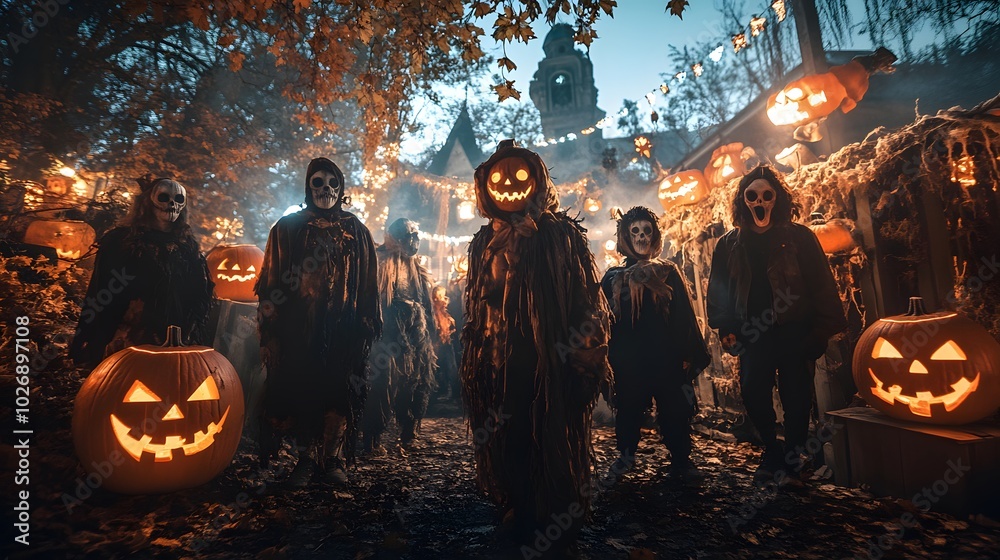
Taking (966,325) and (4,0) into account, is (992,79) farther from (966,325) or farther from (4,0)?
(4,0)

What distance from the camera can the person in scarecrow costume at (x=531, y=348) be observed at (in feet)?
8.31

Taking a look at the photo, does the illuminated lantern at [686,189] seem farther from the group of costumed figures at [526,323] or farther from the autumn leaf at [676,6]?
the autumn leaf at [676,6]

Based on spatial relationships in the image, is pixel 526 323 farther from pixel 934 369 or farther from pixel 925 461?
pixel 934 369

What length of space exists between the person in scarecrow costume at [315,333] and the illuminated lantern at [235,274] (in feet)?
8.58

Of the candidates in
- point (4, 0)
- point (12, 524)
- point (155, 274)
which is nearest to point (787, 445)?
point (12, 524)

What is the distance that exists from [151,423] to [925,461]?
17.9 feet

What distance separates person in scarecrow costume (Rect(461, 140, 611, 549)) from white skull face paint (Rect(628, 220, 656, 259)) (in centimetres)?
187

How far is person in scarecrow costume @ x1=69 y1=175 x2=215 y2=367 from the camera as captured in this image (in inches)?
151

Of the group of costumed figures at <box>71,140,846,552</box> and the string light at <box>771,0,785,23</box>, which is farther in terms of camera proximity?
the string light at <box>771,0,785,23</box>

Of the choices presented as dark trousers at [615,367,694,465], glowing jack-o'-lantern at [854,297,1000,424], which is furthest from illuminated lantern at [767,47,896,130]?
dark trousers at [615,367,694,465]

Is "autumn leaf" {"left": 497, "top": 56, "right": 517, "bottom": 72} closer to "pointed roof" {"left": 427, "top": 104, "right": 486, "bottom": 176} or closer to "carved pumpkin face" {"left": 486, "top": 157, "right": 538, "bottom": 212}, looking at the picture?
"carved pumpkin face" {"left": 486, "top": 157, "right": 538, "bottom": 212}

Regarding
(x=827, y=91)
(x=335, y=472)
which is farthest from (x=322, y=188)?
(x=827, y=91)

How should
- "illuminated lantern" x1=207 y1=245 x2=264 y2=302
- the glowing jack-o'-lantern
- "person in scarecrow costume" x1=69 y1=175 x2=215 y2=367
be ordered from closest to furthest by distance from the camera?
the glowing jack-o'-lantern, "person in scarecrow costume" x1=69 y1=175 x2=215 y2=367, "illuminated lantern" x1=207 y1=245 x2=264 y2=302

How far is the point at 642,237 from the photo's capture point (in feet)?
14.9
